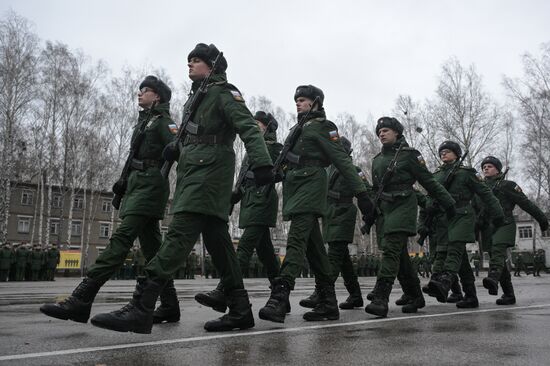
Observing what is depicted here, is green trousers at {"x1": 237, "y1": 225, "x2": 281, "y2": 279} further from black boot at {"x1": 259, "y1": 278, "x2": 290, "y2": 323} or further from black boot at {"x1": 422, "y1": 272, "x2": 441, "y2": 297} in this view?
black boot at {"x1": 422, "y1": 272, "x2": 441, "y2": 297}

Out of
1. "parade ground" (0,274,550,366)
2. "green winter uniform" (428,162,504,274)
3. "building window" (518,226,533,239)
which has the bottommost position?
"parade ground" (0,274,550,366)

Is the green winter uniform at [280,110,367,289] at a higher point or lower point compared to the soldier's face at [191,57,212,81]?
lower

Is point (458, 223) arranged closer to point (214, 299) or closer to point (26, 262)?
point (214, 299)

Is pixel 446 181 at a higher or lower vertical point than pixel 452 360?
higher

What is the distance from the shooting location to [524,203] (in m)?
8.02

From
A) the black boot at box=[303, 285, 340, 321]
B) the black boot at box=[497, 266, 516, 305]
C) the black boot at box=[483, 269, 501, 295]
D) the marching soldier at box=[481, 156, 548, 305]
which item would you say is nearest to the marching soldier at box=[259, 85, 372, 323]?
the black boot at box=[303, 285, 340, 321]

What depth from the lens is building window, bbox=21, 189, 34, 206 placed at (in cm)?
4944

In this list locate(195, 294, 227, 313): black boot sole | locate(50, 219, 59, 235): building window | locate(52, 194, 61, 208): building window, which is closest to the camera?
locate(195, 294, 227, 313): black boot sole

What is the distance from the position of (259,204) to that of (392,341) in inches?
95.0

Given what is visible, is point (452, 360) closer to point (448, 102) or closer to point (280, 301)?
point (280, 301)

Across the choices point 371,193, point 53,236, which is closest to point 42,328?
point 371,193

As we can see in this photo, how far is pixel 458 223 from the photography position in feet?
23.3

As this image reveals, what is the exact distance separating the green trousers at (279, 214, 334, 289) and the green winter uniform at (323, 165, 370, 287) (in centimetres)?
113

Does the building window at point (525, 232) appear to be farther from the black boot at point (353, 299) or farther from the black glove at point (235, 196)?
the black glove at point (235, 196)
